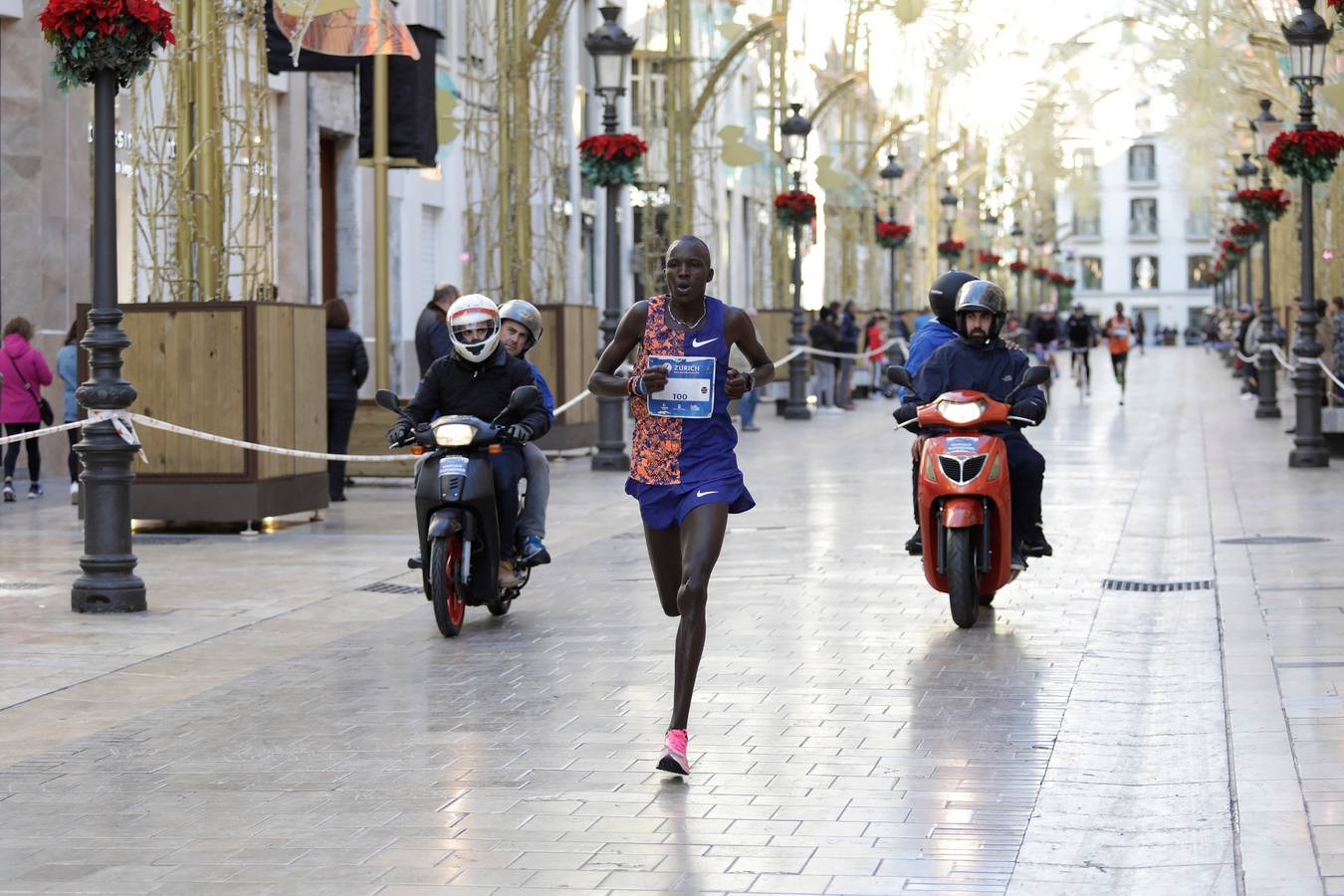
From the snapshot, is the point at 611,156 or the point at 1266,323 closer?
the point at 611,156

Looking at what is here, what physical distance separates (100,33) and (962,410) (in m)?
5.02

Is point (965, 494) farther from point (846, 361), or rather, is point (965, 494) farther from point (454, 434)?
point (846, 361)

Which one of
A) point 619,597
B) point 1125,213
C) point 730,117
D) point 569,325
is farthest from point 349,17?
point 1125,213

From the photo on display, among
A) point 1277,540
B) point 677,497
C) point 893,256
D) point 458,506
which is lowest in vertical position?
point 1277,540

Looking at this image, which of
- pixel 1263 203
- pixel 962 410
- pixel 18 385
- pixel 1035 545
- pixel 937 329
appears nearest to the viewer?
pixel 962 410

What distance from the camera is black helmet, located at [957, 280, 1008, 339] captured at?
11430mm

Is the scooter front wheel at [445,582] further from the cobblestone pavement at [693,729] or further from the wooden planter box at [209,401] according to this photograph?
the wooden planter box at [209,401]

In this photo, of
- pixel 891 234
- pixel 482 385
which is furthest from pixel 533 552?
pixel 891 234

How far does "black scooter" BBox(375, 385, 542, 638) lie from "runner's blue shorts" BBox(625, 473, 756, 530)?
3154 millimetres

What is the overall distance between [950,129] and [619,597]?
182ft

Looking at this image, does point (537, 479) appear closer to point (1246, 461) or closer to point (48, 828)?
point (48, 828)

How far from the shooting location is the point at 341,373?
1947 cm

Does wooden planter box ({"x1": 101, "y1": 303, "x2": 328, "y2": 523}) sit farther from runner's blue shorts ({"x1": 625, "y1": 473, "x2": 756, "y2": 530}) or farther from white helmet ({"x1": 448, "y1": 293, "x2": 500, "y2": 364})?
runner's blue shorts ({"x1": 625, "y1": 473, "x2": 756, "y2": 530})

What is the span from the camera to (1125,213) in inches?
5807
